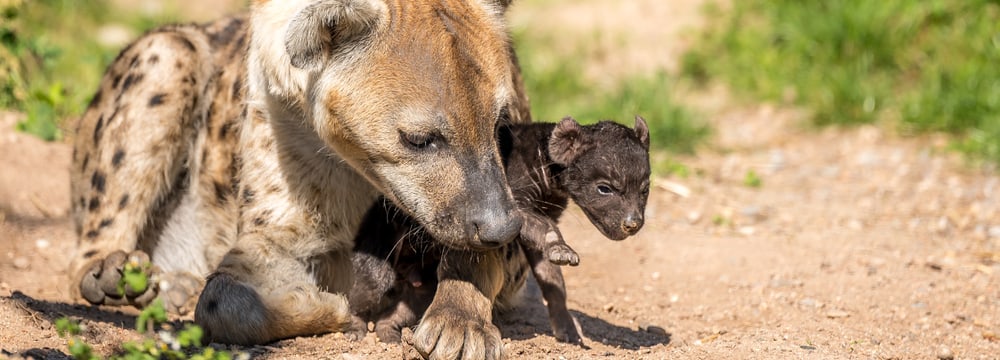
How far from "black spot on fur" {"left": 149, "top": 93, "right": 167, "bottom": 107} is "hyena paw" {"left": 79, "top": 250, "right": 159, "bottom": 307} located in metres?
0.71

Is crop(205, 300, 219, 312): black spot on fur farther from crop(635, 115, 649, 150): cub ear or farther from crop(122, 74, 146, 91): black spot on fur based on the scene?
crop(635, 115, 649, 150): cub ear

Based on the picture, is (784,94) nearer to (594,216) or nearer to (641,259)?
(641,259)

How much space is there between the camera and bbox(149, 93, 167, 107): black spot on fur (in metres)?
5.64

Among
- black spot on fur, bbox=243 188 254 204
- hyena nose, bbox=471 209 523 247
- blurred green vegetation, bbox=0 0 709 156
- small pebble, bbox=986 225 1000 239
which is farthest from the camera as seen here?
blurred green vegetation, bbox=0 0 709 156

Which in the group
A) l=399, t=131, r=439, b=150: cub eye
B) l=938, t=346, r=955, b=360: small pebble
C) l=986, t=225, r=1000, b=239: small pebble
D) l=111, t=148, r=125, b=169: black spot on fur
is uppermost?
l=399, t=131, r=439, b=150: cub eye

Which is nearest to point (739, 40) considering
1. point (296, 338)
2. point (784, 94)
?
point (784, 94)

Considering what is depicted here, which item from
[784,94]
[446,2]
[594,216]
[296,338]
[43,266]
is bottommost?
[784,94]

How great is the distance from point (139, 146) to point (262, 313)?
1.40m

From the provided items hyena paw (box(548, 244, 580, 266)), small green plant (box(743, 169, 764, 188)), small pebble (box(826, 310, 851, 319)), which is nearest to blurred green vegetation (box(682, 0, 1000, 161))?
small green plant (box(743, 169, 764, 188))

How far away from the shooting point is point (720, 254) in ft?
21.4

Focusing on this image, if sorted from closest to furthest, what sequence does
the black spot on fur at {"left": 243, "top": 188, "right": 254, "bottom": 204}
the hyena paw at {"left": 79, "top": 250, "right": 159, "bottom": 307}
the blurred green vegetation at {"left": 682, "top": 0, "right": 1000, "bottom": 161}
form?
the black spot on fur at {"left": 243, "top": 188, "right": 254, "bottom": 204}
the hyena paw at {"left": 79, "top": 250, "right": 159, "bottom": 307}
the blurred green vegetation at {"left": 682, "top": 0, "right": 1000, "bottom": 161}

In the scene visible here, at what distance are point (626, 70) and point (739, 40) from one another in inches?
38.5

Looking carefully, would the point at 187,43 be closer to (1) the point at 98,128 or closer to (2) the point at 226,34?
(2) the point at 226,34

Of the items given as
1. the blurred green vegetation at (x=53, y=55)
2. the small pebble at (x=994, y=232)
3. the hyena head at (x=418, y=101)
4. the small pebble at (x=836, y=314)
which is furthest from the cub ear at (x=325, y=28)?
the small pebble at (x=994, y=232)
